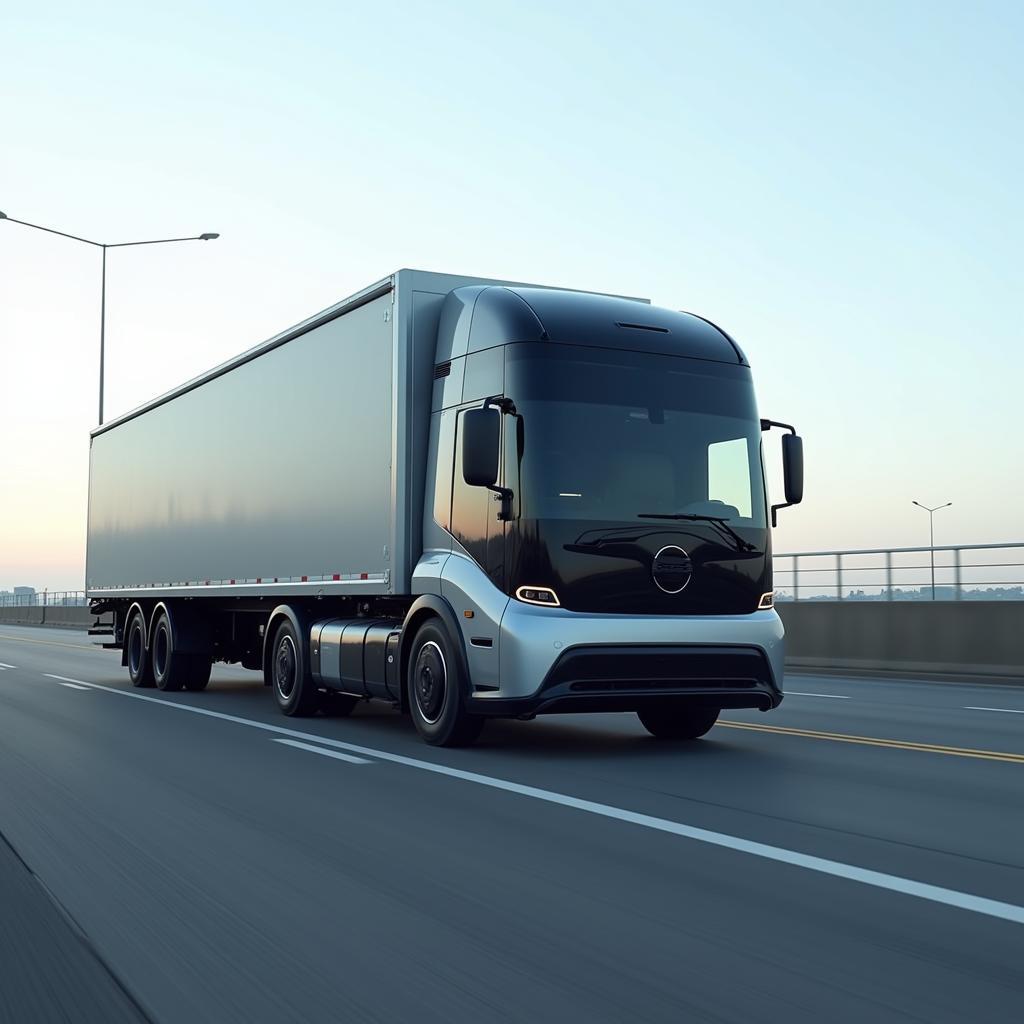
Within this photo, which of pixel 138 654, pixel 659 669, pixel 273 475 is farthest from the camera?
pixel 138 654

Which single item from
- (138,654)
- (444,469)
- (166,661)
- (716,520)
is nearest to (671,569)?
(716,520)

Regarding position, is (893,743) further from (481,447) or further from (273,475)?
(273,475)

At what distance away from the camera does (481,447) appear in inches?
387

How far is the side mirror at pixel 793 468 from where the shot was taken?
1100 centimetres

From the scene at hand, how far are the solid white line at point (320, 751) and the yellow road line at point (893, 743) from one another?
3680mm

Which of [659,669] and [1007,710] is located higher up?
[659,669]

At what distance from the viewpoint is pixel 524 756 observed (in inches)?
400

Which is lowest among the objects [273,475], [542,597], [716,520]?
[542,597]

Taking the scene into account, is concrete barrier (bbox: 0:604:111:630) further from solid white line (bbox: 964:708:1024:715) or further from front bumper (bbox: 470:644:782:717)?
front bumper (bbox: 470:644:782:717)

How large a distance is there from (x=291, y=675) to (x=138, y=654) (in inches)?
240

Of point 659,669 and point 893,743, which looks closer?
point 659,669

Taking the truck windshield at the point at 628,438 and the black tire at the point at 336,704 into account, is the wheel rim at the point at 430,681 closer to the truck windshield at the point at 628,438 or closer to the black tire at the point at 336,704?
the truck windshield at the point at 628,438

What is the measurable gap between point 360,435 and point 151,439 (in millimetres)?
8023

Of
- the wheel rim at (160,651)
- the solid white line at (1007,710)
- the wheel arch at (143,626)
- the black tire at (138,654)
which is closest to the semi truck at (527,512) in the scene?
the solid white line at (1007,710)
